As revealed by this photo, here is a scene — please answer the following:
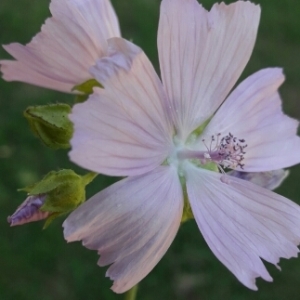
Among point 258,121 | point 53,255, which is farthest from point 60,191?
point 53,255

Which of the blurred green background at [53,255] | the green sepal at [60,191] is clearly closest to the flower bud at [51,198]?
the green sepal at [60,191]

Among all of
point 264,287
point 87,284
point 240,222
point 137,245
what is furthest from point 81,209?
point 264,287

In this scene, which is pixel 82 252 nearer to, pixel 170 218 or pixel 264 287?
pixel 264 287

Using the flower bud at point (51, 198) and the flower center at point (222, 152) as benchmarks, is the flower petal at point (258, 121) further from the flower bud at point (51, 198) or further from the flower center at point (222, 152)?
the flower bud at point (51, 198)

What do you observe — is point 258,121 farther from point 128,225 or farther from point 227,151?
→ point 128,225

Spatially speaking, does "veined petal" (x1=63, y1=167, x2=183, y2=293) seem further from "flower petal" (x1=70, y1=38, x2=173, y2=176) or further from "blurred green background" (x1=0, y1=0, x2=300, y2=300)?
"blurred green background" (x1=0, y1=0, x2=300, y2=300)
